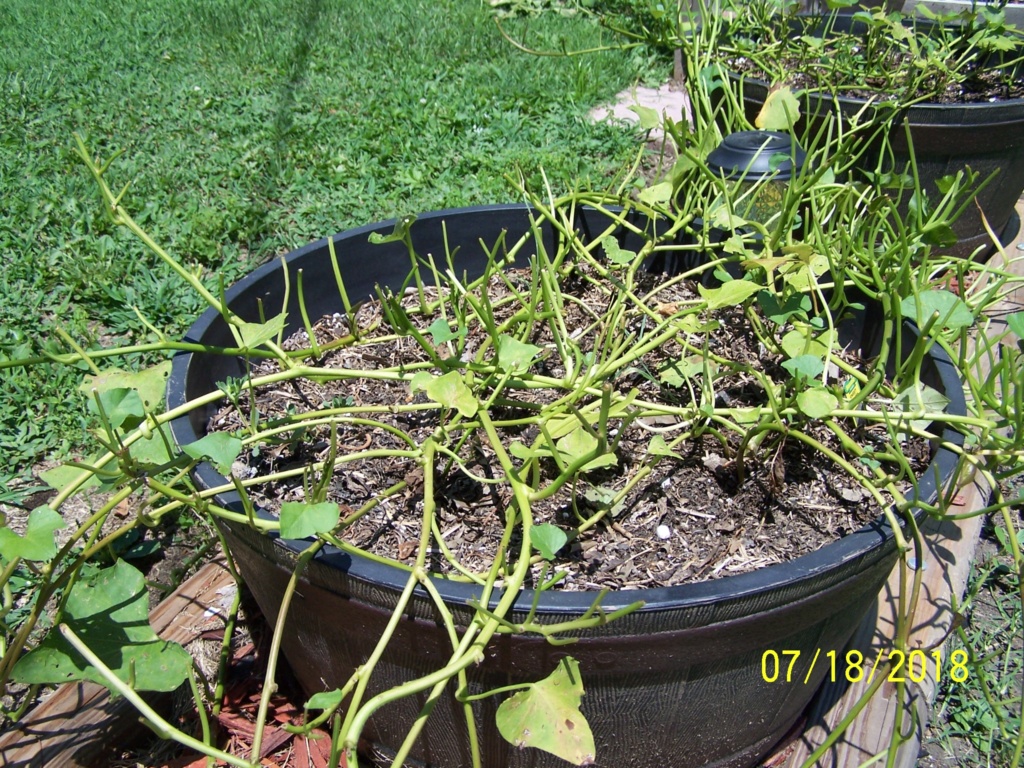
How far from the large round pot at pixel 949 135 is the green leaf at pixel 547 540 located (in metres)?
1.28

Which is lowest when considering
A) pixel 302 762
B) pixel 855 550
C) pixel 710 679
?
pixel 302 762

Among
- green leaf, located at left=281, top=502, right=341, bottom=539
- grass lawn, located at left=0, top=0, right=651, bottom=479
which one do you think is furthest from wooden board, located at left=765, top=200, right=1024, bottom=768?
grass lawn, located at left=0, top=0, right=651, bottom=479

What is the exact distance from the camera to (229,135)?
105 inches

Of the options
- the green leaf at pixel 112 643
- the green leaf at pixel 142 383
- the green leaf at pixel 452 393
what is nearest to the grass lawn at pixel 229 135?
the green leaf at pixel 142 383

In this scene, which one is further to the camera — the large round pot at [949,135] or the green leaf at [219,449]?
the large round pot at [949,135]

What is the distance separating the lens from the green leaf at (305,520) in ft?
2.35

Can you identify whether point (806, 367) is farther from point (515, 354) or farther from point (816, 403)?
point (515, 354)

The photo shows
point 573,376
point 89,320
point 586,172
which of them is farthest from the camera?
point 586,172

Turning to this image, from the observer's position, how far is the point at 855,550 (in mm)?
812

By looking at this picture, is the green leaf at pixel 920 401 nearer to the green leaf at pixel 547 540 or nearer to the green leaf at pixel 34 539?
the green leaf at pixel 547 540

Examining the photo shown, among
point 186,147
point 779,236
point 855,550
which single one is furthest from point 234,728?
point 186,147

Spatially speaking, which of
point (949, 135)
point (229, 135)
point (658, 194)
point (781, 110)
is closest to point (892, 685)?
point (658, 194)

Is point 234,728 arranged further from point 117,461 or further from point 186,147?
point 186,147

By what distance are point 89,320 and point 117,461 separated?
1121 mm
